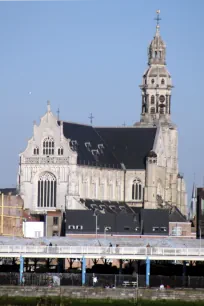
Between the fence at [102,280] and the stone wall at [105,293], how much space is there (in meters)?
2.67

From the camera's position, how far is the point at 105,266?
156m

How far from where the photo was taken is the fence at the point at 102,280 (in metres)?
141

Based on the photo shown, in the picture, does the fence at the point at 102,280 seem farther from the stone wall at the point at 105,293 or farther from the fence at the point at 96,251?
the stone wall at the point at 105,293

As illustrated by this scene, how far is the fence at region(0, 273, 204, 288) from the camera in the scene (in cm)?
14125

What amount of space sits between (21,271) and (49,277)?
2958 millimetres

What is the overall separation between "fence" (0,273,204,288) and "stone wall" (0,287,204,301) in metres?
2.67

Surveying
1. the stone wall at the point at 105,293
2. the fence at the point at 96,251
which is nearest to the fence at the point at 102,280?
the fence at the point at 96,251

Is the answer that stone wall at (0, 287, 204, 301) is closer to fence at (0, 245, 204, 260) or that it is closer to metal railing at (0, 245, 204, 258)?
fence at (0, 245, 204, 260)

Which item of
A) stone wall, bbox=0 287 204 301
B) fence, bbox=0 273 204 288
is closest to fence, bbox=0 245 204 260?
fence, bbox=0 273 204 288

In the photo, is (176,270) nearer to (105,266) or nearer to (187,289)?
(105,266)

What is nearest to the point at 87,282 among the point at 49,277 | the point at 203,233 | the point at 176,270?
the point at 49,277

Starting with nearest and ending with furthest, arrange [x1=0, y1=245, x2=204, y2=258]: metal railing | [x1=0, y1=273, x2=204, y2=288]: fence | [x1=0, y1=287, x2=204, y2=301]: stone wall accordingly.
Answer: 1. [x1=0, y1=287, x2=204, y2=301]: stone wall
2. [x1=0, y1=273, x2=204, y2=288]: fence
3. [x1=0, y1=245, x2=204, y2=258]: metal railing

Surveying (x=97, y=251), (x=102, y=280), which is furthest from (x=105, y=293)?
(x=97, y=251)

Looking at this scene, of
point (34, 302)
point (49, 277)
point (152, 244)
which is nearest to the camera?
point (34, 302)
